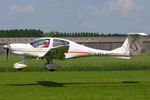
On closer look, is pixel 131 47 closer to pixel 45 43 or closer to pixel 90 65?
pixel 45 43

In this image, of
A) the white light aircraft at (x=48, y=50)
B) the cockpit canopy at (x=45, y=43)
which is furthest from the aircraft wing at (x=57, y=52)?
the cockpit canopy at (x=45, y=43)

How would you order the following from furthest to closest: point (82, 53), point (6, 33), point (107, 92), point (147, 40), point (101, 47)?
1. point (6, 33)
2. point (147, 40)
3. point (101, 47)
4. point (82, 53)
5. point (107, 92)

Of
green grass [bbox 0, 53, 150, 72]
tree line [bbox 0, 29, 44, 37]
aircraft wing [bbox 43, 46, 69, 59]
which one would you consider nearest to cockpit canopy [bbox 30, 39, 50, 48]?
aircraft wing [bbox 43, 46, 69, 59]

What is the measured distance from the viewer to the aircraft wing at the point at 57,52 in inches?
752

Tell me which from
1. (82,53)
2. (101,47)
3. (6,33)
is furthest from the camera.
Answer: (6,33)

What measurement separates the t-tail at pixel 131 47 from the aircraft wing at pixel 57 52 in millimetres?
3945

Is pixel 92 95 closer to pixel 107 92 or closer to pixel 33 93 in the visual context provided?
pixel 107 92

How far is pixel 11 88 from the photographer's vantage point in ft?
64.4

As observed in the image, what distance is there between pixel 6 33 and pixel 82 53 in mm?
122179

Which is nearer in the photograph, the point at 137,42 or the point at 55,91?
the point at 55,91

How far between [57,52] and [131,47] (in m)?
5.64

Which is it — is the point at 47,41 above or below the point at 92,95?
above

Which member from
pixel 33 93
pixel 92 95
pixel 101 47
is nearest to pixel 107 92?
pixel 92 95

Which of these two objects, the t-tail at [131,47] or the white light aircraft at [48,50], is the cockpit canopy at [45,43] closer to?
the white light aircraft at [48,50]
